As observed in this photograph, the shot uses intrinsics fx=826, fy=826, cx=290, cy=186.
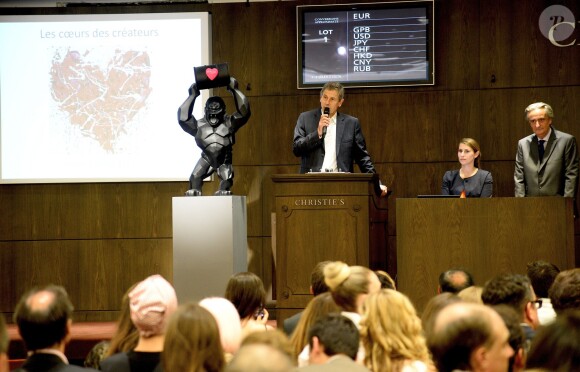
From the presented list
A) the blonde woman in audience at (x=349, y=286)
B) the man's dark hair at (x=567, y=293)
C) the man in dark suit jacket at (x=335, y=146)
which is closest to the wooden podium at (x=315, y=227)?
the man in dark suit jacket at (x=335, y=146)

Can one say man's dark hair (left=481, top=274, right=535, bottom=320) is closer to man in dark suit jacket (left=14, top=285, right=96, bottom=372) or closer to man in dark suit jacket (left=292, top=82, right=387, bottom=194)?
man in dark suit jacket (left=14, top=285, right=96, bottom=372)

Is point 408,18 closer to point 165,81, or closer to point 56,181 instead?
point 165,81

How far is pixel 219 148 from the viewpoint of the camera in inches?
251

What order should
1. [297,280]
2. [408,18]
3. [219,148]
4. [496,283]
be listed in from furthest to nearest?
[408,18]
[219,148]
[297,280]
[496,283]

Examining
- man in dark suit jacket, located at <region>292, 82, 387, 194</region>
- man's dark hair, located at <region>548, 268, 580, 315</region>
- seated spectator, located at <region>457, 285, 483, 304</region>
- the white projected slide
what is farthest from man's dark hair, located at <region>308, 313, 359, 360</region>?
the white projected slide

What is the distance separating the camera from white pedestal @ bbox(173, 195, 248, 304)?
6215 mm

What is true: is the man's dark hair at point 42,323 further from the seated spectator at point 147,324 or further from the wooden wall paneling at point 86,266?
the wooden wall paneling at point 86,266

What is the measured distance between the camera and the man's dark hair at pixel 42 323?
2.60 meters

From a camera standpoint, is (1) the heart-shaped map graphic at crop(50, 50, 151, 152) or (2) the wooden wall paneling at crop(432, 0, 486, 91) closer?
(2) the wooden wall paneling at crop(432, 0, 486, 91)

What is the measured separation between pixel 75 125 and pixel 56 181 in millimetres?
550

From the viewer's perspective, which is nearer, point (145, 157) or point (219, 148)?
point (219, 148)

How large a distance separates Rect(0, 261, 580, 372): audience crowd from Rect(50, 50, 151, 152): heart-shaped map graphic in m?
4.32

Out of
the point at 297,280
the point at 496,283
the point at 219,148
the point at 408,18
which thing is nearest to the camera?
the point at 496,283

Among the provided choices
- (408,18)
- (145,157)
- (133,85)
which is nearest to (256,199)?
(145,157)
